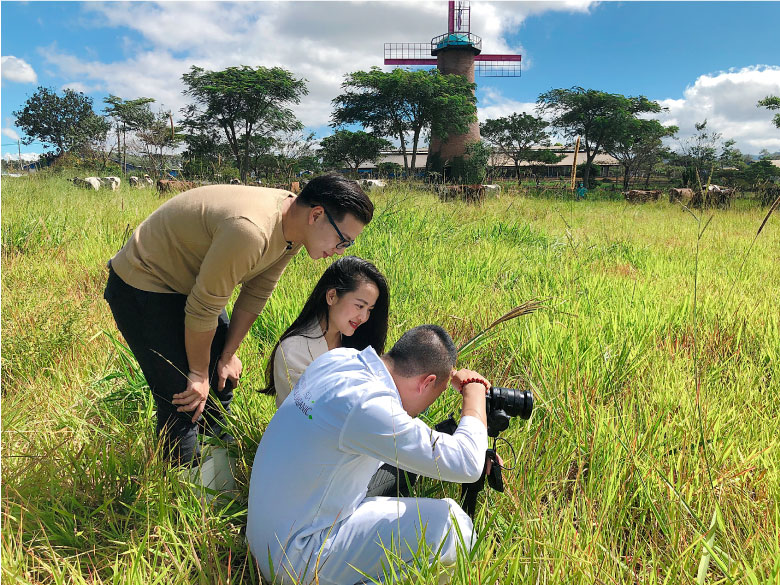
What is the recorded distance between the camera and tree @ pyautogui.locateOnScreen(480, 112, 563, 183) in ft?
122

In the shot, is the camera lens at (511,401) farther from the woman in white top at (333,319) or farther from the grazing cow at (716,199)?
the grazing cow at (716,199)

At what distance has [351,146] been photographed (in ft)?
102

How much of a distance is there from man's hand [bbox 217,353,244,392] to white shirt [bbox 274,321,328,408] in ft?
0.54

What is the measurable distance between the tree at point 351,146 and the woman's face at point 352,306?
29.2 m

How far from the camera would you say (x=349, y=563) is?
1.31 m

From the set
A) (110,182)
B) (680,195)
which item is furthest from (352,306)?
(680,195)

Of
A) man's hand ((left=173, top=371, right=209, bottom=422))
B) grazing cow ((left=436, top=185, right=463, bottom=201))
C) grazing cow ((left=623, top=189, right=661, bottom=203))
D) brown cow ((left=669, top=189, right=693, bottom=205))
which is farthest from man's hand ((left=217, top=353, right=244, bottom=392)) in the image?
grazing cow ((left=623, top=189, right=661, bottom=203))

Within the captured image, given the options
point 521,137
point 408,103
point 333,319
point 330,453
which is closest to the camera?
point 330,453

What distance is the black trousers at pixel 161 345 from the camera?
1.79 m

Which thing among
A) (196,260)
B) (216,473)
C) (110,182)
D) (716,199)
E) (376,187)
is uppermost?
(110,182)

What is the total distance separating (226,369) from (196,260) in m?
0.52

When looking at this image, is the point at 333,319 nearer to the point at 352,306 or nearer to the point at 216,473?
the point at 352,306

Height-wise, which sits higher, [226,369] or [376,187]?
[376,187]

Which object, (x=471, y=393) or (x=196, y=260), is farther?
(x=196, y=260)
